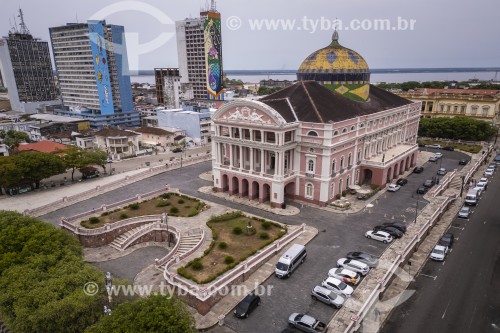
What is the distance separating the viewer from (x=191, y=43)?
438ft

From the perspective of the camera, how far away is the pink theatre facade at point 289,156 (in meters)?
45.2

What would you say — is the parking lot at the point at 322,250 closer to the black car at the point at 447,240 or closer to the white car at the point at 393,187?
the white car at the point at 393,187

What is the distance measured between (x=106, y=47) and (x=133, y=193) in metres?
70.3

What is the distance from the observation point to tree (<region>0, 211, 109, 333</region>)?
21.3m

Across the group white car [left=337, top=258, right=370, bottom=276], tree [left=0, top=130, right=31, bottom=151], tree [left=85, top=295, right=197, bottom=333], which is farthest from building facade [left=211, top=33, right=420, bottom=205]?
tree [left=0, top=130, right=31, bottom=151]

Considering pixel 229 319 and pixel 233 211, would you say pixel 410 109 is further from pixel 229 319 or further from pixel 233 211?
pixel 229 319

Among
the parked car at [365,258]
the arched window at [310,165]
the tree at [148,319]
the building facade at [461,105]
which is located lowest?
the parked car at [365,258]

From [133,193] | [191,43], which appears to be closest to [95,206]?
[133,193]

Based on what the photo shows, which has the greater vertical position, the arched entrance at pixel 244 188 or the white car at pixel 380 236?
the arched entrance at pixel 244 188


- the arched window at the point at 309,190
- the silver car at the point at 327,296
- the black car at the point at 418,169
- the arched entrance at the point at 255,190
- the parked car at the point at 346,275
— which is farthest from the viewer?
the black car at the point at 418,169

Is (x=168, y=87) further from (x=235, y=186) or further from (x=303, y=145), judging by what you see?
(x=303, y=145)

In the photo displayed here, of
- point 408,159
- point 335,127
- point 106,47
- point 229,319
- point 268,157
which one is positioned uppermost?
point 106,47

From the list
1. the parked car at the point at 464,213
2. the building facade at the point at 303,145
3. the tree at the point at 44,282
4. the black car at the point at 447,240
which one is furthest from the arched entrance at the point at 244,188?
the parked car at the point at 464,213

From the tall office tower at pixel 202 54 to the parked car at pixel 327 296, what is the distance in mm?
113187
